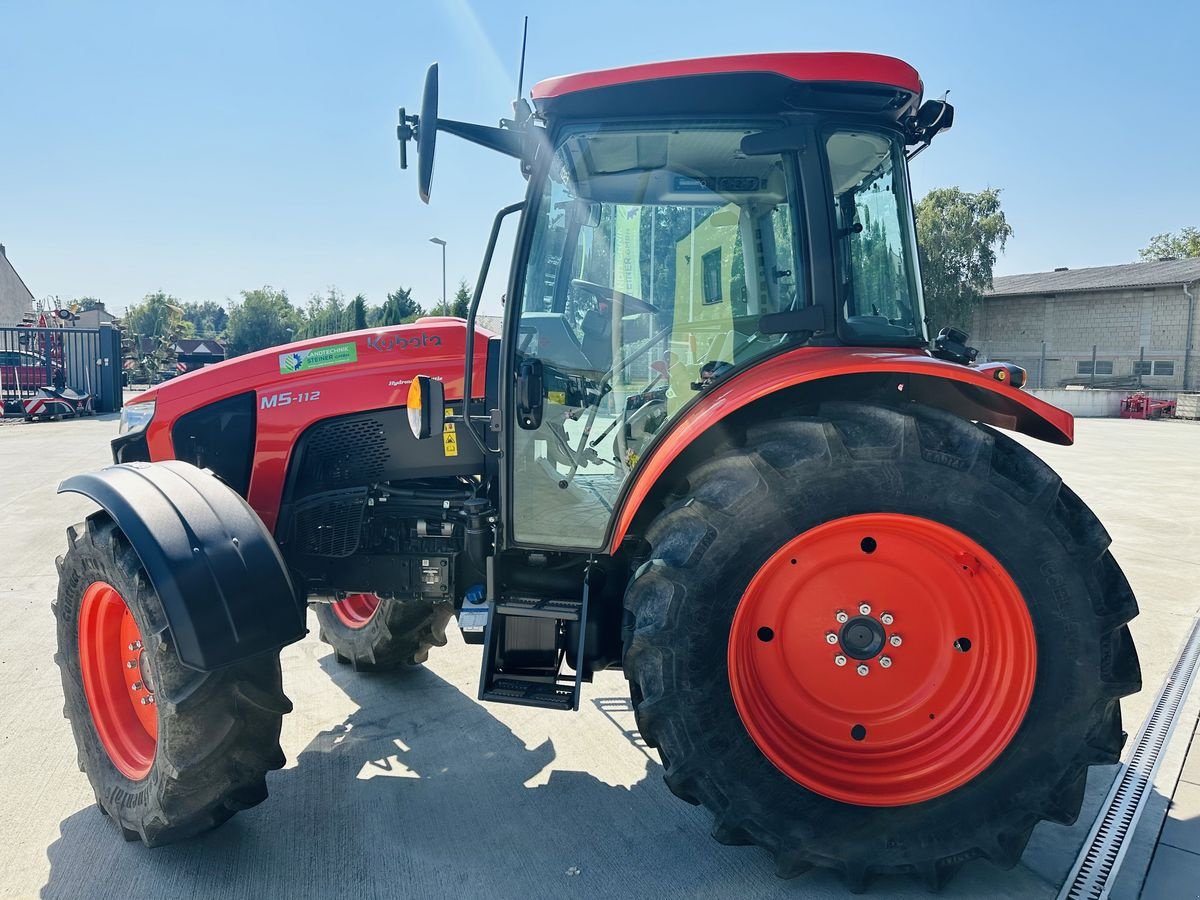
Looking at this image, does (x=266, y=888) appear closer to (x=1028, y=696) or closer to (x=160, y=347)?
(x=1028, y=696)

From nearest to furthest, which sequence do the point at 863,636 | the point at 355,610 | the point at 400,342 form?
the point at 863,636, the point at 400,342, the point at 355,610

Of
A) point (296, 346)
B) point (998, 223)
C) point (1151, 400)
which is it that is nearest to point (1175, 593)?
point (296, 346)

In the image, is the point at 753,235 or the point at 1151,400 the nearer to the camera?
the point at 753,235

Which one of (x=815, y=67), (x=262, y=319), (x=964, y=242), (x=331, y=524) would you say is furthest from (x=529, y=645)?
(x=262, y=319)

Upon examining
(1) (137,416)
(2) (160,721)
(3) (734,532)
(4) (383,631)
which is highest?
→ (1) (137,416)

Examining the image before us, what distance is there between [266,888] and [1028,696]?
2235 mm

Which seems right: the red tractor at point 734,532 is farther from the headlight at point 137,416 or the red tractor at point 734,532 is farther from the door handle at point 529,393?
the headlight at point 137,416

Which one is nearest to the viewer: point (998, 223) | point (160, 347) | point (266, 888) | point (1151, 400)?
point (266, 888)

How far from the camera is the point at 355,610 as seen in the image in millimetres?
4234

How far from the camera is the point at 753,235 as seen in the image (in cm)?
262

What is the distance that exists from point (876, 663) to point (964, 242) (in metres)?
38.2

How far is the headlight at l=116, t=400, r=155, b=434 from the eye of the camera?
134 inches

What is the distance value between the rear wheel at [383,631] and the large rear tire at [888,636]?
68.0 inches

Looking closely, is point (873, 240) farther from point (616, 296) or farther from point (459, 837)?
point (459, 837)
